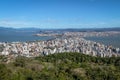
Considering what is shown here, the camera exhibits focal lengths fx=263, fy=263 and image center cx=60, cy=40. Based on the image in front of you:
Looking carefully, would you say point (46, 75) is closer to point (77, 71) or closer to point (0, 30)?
point (77, 71)

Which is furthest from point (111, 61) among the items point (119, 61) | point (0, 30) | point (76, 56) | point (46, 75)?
point (0, 30)

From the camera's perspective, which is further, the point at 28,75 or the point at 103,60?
the point at 103,60

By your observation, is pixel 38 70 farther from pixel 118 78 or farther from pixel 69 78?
pixel 118 78

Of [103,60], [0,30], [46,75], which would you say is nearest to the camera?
[46,75]

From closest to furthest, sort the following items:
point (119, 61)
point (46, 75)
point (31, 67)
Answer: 1. point (46, 75)
2. point (31, 67)
3. point (119, 61)

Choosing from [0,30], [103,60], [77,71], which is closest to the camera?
[77,71]

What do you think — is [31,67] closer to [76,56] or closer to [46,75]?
[46,75]

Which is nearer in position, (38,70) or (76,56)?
(38,70)

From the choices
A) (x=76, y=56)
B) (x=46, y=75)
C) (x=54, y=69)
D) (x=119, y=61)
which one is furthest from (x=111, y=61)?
(x=46, y=75)
